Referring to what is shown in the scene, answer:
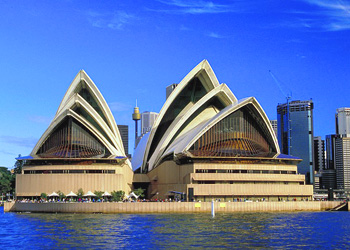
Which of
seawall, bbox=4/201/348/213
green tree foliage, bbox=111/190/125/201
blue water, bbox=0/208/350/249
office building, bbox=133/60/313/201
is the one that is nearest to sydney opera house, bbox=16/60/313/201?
office building, bbox=133/60/313/201

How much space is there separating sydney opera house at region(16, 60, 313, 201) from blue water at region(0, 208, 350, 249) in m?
25.9

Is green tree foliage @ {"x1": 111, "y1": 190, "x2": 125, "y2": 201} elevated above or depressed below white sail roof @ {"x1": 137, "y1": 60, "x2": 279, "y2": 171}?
below

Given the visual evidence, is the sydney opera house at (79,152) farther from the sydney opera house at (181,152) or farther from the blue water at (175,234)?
the blue water at (175,234)

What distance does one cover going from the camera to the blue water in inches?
1626

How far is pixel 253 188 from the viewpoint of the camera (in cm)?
8669

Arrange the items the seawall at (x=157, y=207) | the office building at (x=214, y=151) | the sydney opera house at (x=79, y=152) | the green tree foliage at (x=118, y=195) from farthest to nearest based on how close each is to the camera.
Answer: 1. the sydney opera house at (x=79, y=152)
2. the office building at (x=214, y=151)
3. the green tree foliage at (x=118, y=195)
4. the seawall at (x=157, y=207)

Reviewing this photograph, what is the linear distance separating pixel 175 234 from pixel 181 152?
41262 millimetres

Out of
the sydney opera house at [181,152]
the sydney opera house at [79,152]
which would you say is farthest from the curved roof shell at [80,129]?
the sydney opera house at [181,152]

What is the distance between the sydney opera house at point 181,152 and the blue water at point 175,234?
25.9 meters

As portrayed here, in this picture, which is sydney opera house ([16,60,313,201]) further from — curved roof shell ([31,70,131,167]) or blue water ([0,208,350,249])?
blue water ([0,208,350,249])

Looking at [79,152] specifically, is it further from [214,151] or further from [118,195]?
[214,151]

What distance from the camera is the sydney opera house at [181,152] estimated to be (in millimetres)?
86938

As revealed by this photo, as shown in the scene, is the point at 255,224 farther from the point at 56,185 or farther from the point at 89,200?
the point at 56,185

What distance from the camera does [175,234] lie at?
155ft
